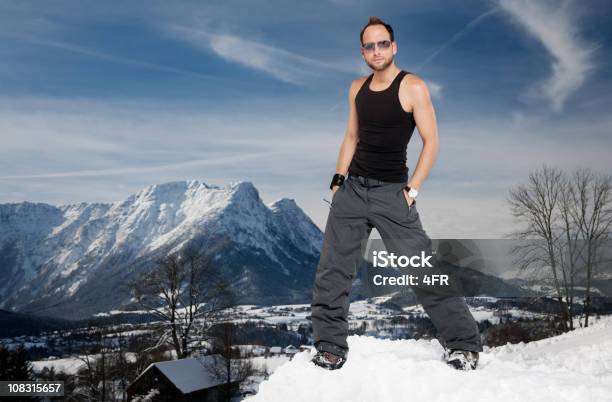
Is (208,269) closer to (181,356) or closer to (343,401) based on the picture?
(181,356)

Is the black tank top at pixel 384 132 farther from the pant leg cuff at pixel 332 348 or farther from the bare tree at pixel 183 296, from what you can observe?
the bare tree at pixel 183 296

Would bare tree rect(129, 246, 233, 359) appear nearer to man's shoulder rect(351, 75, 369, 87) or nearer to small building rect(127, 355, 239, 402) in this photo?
small building rect(127, 355, 239, 402)

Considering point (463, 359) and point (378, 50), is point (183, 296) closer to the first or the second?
point (463, 359)

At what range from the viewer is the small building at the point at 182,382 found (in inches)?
1688

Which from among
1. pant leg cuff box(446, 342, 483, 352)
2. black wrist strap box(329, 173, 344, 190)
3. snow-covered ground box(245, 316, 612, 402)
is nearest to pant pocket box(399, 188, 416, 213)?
black wrist strap box(329, 173, 344, 190)

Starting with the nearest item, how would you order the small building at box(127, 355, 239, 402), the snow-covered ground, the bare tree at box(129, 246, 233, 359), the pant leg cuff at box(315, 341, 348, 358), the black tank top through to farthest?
1. the snow-covered ground
2. the black tank top
3. the pant leg cuff at box(315, 341, 348, 358)
4. the bare tree at box(129, 246, 233, 359)
5. the small building at box(127, 355, 239, 402)

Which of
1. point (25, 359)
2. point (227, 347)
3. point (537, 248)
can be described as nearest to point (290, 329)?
point (25, 359)

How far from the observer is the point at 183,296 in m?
31.9

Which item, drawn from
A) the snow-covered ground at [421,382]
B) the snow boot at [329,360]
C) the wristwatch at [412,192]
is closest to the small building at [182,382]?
the snow-covered ground at [421,382]

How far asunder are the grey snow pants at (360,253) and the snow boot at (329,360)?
2.2 inches

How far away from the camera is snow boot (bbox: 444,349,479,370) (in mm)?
5316

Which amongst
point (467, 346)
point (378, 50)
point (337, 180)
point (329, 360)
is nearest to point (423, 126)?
point (378, 50)

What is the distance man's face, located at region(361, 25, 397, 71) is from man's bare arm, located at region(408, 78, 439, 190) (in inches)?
12.7

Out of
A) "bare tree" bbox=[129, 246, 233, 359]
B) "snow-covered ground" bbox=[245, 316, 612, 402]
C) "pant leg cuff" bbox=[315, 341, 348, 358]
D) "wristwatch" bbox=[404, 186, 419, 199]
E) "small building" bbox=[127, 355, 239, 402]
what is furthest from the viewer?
"small building" bbox=[127, 355, 239, 402]
